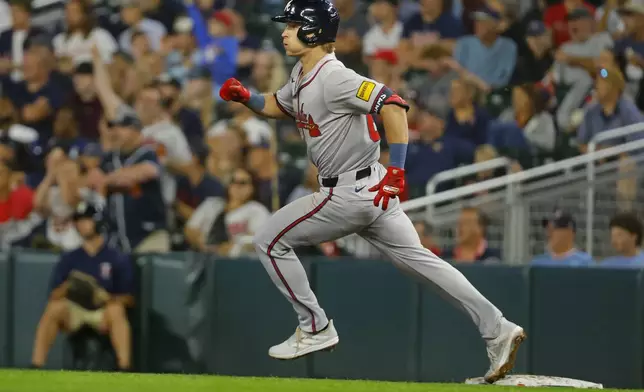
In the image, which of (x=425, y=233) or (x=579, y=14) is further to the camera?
(x=579, y=14)

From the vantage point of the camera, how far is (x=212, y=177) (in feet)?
34.4

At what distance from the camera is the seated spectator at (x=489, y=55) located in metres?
10.2

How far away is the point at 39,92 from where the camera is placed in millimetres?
11781

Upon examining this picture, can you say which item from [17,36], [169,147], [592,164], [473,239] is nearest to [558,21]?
[592,164]

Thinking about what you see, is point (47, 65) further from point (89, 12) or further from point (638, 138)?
point (638, 138)

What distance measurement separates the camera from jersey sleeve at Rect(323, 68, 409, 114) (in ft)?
19.0

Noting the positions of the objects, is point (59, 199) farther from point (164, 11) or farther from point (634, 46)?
point (634, 46)

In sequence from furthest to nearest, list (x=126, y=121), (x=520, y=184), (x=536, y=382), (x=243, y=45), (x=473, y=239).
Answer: (x=243, y=45)
(x=126, y=121)
(x=520, y=184)
(x=473, y=239)
(x=536, y=382)

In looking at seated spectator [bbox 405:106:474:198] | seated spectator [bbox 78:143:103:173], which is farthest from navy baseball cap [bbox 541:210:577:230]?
seated spectator [bbox 78:143:103:173]

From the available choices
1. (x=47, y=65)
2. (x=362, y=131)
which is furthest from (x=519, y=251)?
(x=47, y=65)

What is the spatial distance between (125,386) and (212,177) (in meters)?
4.94

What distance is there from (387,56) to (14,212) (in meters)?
3.50

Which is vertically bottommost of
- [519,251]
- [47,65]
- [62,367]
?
[62,367]

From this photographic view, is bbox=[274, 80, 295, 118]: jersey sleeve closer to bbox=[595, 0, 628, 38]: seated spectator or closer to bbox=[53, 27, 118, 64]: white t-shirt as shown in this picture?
bbox=[595, 0, 628, 38]: seated spectator
